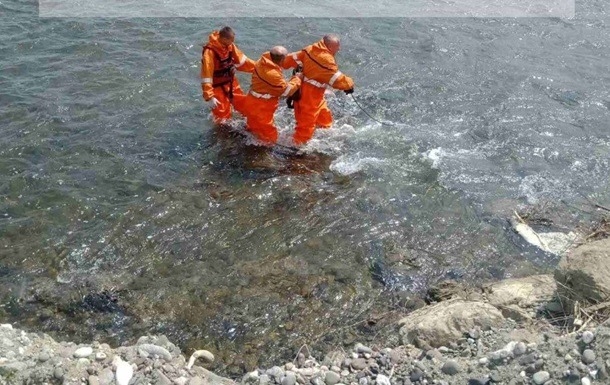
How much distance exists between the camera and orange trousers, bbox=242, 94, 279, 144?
9289mm

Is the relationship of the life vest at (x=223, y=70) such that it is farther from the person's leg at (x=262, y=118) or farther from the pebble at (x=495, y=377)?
the pebble at (x=495, y=377)

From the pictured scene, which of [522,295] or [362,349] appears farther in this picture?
[522,295]

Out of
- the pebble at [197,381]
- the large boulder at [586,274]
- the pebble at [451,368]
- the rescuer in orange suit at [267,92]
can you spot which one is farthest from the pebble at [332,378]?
the rescuer in orange suit at [267,92]

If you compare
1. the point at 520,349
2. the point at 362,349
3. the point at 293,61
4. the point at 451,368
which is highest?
the point at 293,61

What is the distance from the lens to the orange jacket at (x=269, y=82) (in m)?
8.91

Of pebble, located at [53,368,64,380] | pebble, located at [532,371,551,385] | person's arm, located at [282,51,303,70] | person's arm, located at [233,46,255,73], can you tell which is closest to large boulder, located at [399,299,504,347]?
pebble, located at [532,371,551,385]

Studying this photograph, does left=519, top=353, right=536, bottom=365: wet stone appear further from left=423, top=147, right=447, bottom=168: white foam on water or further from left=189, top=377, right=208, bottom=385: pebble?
left=423, top=147, right=447, bottom=168: white foam on water

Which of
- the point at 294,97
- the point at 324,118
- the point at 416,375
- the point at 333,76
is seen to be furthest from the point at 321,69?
the point at 416,375

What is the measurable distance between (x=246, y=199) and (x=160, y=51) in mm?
5015

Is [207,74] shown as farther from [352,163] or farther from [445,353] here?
[445,353]

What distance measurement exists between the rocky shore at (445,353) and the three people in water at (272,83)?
4066mm

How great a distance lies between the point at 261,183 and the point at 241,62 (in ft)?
6.72

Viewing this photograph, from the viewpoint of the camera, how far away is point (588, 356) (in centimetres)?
460

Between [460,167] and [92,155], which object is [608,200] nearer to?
[460,167]
